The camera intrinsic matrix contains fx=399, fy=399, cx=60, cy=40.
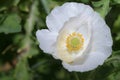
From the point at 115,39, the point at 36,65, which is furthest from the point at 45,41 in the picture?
the point at 36,65

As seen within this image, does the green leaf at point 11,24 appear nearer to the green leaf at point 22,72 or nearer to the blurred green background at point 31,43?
the blurred green background at point 31,43

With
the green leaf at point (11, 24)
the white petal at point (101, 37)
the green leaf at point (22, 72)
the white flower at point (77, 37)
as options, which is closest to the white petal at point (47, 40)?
the white flower at point (77, 37)

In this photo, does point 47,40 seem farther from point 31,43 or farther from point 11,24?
point 31,43

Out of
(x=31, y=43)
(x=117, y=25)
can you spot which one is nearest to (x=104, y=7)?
(x=117, y=25)

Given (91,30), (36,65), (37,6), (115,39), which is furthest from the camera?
(36,65)

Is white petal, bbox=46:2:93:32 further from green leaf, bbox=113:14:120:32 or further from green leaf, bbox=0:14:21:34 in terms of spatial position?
green leaf, bbox=113:14:120:32

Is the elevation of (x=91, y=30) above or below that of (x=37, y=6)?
above

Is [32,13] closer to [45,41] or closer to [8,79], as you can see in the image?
[8,79]
